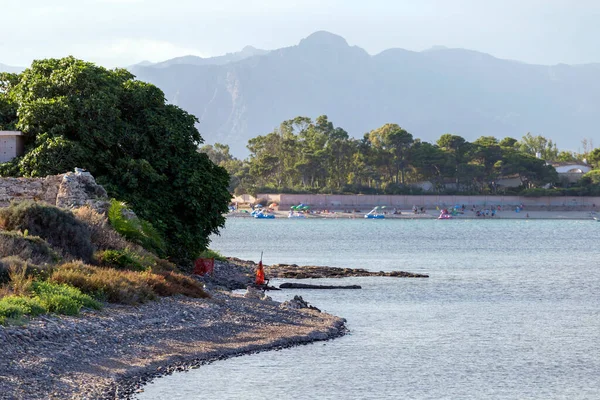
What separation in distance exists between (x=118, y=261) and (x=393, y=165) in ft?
498

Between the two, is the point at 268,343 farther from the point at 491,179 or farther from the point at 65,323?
the point at 491,179

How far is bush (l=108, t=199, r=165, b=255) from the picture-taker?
108 feet

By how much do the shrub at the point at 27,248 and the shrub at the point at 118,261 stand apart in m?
2.30

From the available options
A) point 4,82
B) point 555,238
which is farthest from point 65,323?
point 555,238

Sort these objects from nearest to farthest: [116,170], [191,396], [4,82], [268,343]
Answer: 1. [191,396]
2. [268,343]
3. [116,170]
4. [4,82]

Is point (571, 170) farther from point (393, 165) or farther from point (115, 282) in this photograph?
point (115, 282)

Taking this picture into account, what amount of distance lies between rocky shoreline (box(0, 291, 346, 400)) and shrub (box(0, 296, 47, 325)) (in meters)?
0.33

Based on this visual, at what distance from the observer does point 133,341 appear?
21.7m

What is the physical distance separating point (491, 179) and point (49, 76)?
468 feet

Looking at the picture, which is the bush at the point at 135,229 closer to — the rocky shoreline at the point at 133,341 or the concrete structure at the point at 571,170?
the rocky shoreline at the point at 133,341

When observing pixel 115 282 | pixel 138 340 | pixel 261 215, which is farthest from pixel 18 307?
pixel 261 215

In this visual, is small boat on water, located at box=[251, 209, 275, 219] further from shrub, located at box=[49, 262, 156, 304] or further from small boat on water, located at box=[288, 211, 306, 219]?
shrub, located at box=[49, 262, 156, 304]

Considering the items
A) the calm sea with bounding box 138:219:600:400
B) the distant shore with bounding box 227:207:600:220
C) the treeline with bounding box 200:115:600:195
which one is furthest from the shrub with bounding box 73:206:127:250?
the distant shore with bounding box 227:207:600:220

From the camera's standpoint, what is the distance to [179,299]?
28469mm
